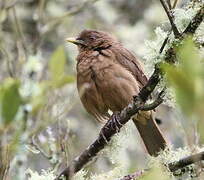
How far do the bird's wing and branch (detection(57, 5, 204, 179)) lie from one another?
0.78m

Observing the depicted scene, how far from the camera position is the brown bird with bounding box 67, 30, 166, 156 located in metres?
3.79

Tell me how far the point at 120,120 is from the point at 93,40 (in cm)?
166

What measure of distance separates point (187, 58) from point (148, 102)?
139 cm

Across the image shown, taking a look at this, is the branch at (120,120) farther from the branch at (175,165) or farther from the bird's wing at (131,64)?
the bird's wing at (131,64)

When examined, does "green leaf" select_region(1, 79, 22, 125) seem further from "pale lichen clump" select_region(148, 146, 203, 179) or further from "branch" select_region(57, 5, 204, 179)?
"pale lichen clump" select_region(148, 146, 203, 179)

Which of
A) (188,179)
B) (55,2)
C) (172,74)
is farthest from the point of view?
(55,2)

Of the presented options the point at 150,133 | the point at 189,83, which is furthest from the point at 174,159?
the point at 150,133

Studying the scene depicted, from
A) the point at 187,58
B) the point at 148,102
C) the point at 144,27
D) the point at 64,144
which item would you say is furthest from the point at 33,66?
the point at 144,27

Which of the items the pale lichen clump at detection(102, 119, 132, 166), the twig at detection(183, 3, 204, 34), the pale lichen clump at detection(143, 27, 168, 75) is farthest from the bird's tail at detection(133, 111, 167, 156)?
the twig at detection(183, 3, 204, 34)

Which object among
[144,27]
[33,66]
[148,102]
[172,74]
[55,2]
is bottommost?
[144,27]

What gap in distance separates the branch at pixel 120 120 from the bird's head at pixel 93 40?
1176 millimetres

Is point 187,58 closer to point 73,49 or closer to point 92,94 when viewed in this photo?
point 92,94

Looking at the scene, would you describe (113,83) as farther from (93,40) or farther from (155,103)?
(155,103)

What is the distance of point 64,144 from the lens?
286 centimetres
